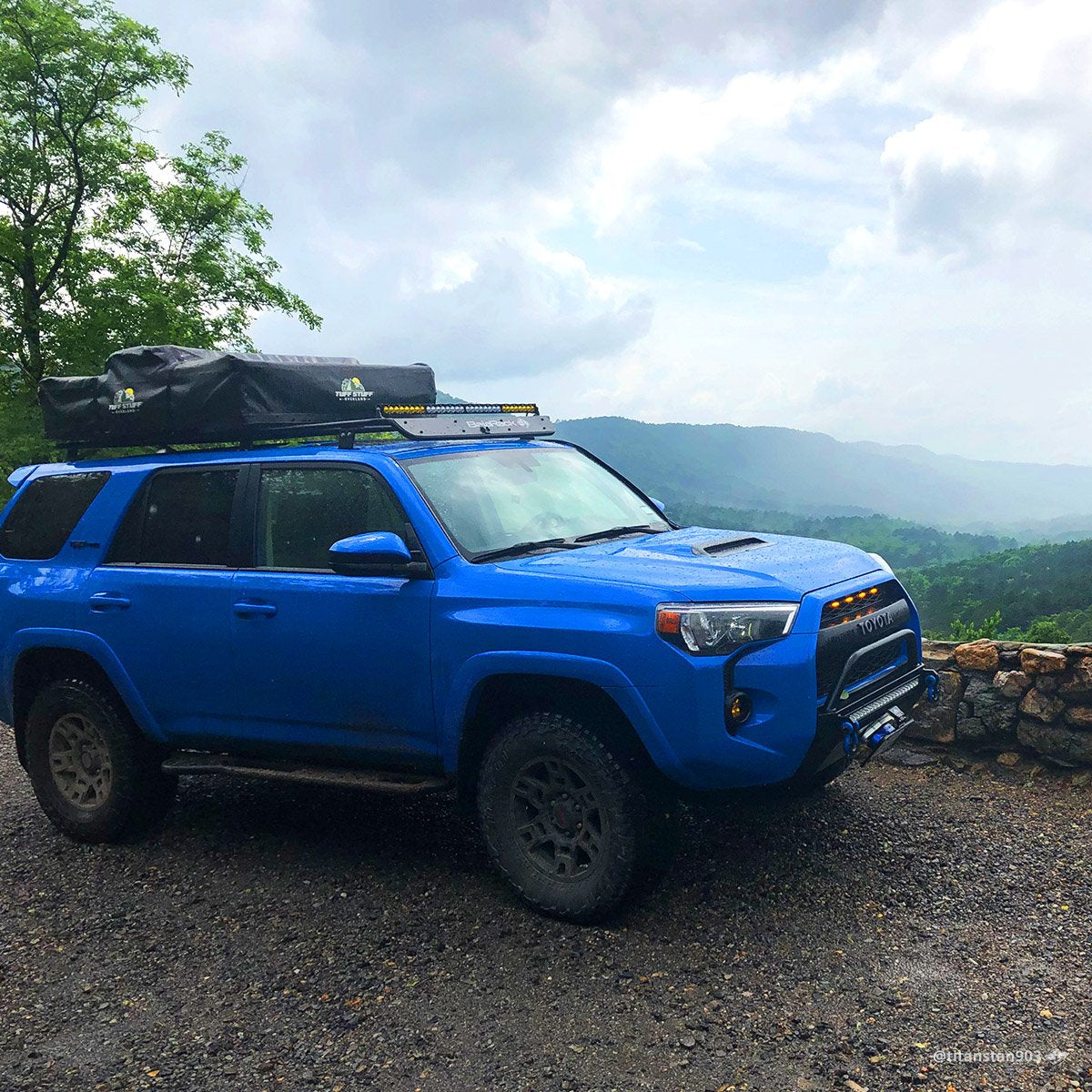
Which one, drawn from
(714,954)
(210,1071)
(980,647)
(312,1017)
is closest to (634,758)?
(714,954)

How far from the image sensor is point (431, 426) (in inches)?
187

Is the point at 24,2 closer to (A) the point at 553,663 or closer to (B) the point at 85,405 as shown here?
(B) the point at 85,405

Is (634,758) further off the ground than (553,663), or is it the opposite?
(553,663)

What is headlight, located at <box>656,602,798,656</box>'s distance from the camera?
11.9 ft

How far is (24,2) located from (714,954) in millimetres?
30641

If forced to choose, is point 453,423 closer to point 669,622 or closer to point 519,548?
point 519,548

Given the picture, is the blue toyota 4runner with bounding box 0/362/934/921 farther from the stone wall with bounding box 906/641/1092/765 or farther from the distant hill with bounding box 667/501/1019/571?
the distant hill with bounding box 667/501/1019/571

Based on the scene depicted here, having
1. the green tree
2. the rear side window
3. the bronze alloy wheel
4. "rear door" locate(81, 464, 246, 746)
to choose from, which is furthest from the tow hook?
the green tree

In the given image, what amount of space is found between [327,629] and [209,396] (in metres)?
1.40

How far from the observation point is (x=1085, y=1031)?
3188 millimetres

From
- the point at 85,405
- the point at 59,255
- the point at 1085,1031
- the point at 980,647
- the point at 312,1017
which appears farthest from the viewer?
the point at 59,255

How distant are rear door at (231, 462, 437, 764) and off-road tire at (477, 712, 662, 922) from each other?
38cm

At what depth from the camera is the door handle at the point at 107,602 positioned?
16.2 feet

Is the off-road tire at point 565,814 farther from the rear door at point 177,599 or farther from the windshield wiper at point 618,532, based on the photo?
the rear door at point 177,599
